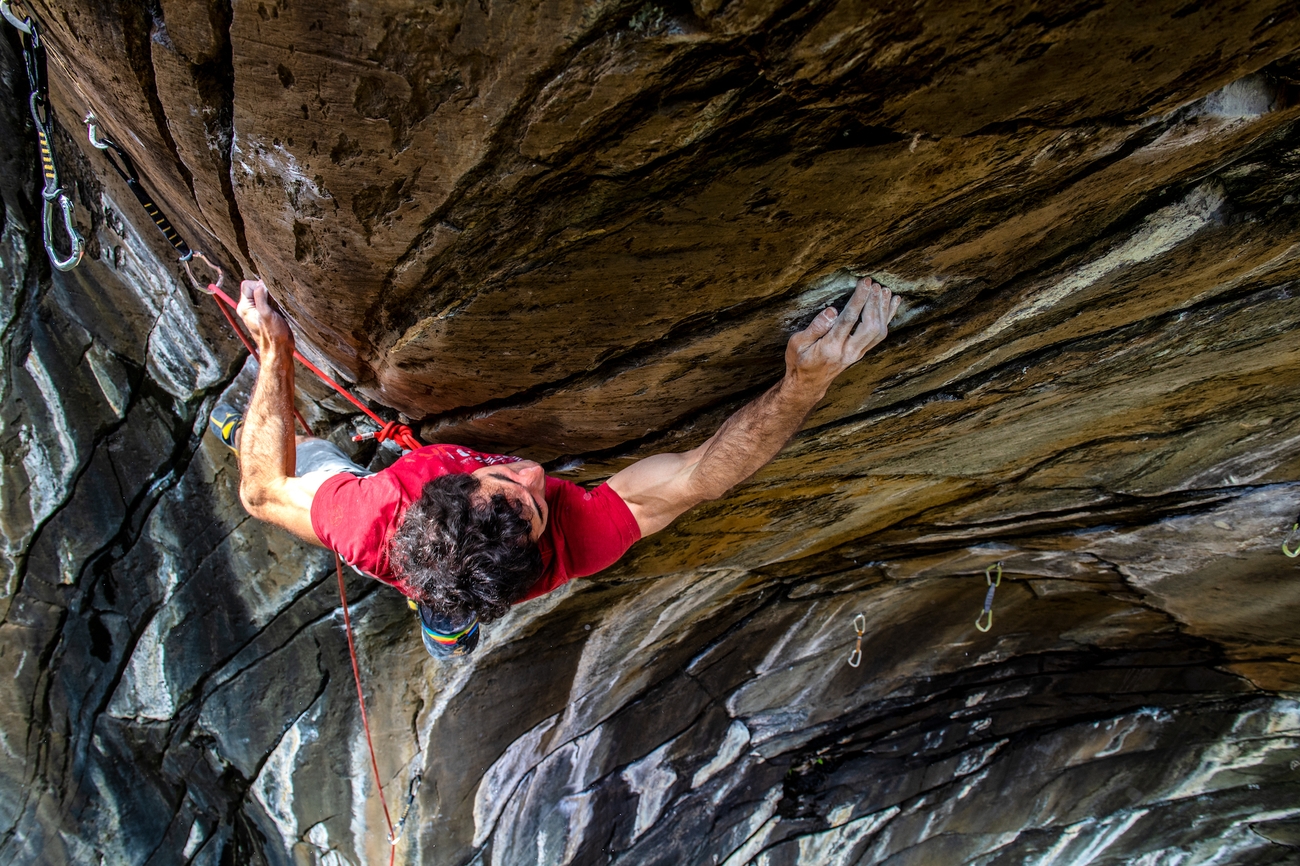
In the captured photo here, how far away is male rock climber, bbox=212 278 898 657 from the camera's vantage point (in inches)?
76.8

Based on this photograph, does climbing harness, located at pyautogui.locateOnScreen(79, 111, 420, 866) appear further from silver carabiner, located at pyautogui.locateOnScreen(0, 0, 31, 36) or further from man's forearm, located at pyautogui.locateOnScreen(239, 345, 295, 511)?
man's forearm, located at pyautogui.locateOnScreen(239, 345, 295, 511)

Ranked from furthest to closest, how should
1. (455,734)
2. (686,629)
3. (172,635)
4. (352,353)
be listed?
(686,629) → (455,734) → (172,635) → (352,353)

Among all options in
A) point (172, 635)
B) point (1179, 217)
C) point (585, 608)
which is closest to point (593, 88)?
point (1179, 217)

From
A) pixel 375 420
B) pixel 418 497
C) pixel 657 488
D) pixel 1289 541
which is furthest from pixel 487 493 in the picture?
pixel 1289 541

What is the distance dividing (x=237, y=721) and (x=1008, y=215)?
407 cm

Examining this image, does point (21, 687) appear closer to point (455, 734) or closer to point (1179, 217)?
point (455, 734)

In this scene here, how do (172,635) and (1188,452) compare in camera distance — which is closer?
(1188,452)

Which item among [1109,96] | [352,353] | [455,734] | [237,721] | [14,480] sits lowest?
[455,734]

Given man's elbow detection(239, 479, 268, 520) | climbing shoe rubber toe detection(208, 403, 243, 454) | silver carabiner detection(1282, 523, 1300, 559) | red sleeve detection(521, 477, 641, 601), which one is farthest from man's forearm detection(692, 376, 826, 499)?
silver carabiner detection(1282, 523, 1300, 559)

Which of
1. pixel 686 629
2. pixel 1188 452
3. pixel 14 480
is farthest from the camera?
pixel 686 629

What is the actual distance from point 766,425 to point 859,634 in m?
3.06

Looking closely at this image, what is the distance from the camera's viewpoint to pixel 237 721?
3.45 metres

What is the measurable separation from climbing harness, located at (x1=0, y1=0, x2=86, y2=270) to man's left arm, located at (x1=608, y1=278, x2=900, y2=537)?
212 centimetres

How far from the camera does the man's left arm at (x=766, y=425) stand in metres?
1.84
